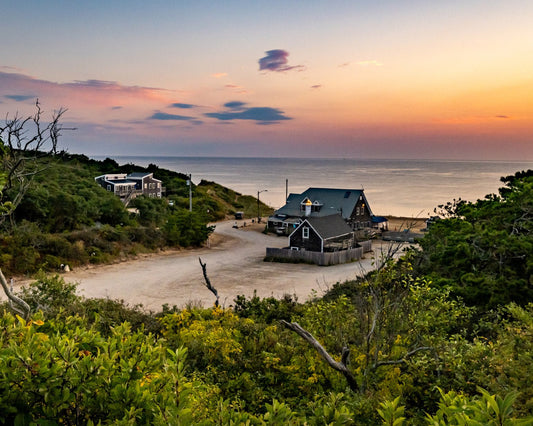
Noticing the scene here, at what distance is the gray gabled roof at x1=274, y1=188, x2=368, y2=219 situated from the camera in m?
49.6

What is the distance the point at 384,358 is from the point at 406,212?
261 feet

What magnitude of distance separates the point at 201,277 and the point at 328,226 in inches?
578

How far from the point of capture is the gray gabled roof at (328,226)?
122ft

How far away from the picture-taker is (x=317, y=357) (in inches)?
320

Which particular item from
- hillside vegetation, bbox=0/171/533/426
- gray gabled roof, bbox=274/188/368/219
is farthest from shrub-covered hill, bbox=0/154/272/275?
hillside vegetation, bbox=0/171/533/426

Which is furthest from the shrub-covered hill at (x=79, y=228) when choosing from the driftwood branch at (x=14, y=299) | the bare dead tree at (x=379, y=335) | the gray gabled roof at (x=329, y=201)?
the bare dead tree at (x=379, y=335)

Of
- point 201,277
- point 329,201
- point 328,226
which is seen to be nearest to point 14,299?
point 201,277

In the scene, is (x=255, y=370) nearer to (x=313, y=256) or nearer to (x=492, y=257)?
(x=492, y=257)

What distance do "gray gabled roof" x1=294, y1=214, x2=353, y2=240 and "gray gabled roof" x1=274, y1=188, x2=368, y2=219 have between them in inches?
340

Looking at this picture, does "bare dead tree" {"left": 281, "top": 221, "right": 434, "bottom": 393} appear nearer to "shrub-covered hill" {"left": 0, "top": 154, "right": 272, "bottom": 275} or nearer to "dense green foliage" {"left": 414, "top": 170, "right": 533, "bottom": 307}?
"dense green foliage" {"left": 414, "top": 170, "right": 533, "bottom": 307}

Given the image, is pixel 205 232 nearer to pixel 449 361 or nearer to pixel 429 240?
pixel 429 240

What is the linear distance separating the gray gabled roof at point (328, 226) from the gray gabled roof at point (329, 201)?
864 cm

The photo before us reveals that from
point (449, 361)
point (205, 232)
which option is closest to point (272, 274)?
point (205, 232)

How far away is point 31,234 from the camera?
1174 inches
